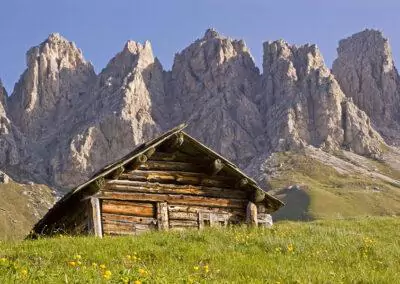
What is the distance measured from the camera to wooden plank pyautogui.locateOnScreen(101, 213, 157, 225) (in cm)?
1959

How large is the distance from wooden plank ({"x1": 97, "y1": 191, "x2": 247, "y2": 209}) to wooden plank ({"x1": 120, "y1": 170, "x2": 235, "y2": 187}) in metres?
0.54

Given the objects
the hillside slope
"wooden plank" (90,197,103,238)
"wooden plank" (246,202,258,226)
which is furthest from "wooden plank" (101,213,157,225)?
the hillside slope

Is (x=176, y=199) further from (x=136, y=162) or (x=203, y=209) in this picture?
(x=136, y=162)

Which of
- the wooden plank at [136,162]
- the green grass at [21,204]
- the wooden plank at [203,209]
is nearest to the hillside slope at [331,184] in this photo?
the green grass at [21,204]

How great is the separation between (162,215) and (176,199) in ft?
2.72

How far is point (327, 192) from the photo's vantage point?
15538cm

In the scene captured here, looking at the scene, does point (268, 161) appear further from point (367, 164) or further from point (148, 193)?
point (148, 193)

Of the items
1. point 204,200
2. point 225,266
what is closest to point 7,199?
point 204,200

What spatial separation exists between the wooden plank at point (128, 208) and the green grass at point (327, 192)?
335 ft

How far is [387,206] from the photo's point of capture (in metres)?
144

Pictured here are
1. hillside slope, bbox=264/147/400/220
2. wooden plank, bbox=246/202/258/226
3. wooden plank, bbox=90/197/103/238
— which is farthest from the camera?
hillside slope, bbox=264/147/400/220

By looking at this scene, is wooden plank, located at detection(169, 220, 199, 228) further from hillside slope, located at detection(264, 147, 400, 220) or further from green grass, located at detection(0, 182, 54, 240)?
green grass, located at detection(0, 182, 54, 240)

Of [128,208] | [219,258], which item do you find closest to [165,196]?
[128,208]

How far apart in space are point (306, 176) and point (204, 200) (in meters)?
162
